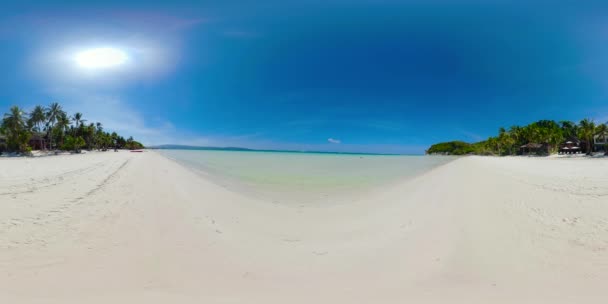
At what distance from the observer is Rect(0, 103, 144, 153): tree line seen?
136ft

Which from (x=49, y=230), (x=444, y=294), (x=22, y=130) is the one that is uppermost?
(x=22, y=130)

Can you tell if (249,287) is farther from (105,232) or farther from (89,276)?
(105,232)

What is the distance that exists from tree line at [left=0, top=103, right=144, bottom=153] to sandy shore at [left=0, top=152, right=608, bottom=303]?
52035mm

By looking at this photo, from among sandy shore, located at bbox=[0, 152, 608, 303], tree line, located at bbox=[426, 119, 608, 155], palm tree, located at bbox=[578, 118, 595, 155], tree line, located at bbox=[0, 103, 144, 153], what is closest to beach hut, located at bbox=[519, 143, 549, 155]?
tree line, located at bbox=[426, 119, 608, 155]

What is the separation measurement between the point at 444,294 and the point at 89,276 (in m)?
4.69

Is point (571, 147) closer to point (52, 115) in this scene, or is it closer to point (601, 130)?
point (601, 130)

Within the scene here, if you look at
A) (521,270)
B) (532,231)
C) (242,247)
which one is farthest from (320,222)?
(532,231)

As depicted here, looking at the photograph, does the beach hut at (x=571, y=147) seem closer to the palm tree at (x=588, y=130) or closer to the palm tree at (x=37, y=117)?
the palm tree at (x=588, y=130)

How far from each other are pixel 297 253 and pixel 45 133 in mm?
85129

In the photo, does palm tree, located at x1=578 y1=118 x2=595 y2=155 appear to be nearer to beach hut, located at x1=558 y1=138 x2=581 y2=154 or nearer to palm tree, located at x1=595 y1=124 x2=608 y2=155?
palm tree, located at x1=595 y1=124 x2=608 y2=155

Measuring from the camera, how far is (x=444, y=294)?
3.12 meters

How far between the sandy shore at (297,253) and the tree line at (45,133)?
52035mm

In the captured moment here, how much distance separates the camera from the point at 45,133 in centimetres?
6088

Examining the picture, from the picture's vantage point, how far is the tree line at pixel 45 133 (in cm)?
4156
